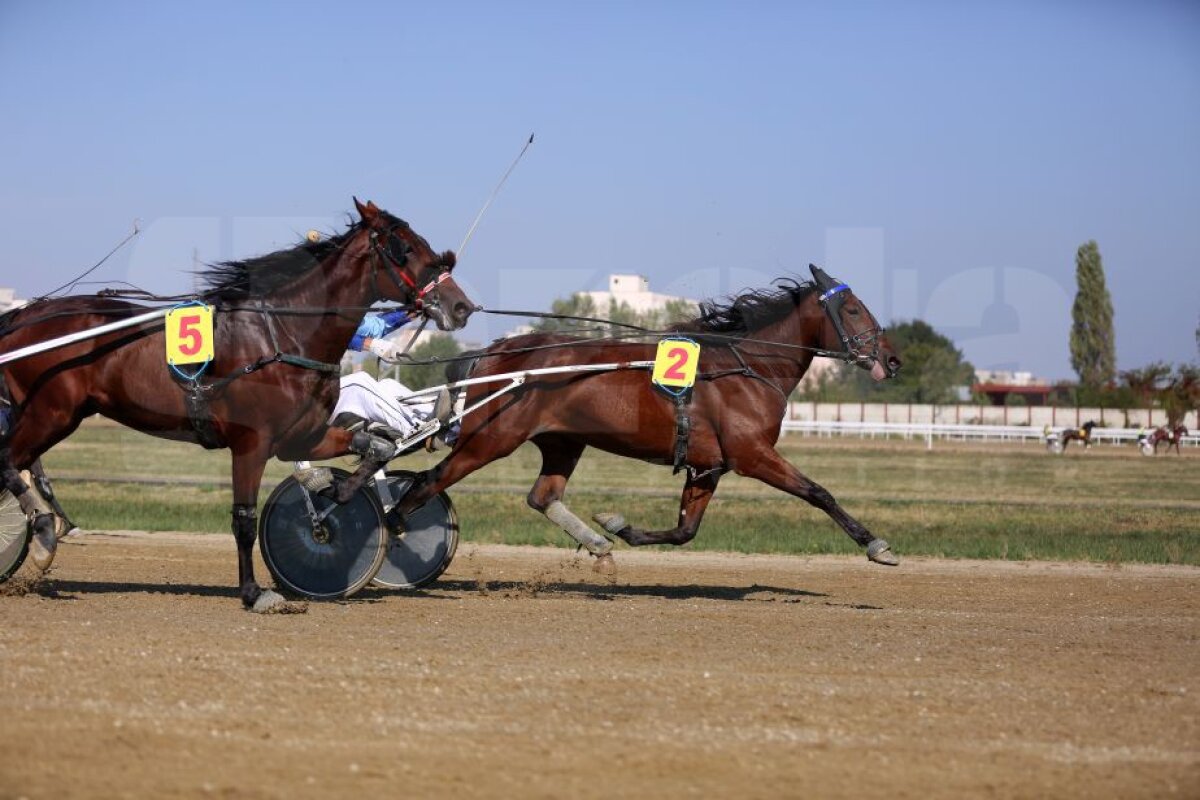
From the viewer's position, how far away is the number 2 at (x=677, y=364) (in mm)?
10273

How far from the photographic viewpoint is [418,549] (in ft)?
34.6

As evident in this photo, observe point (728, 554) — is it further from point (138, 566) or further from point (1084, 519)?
point (1084, 519)

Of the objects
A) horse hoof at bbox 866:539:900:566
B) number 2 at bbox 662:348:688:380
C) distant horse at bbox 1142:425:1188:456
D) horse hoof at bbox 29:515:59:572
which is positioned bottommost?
horse hoof at bbox 866:539:900:566

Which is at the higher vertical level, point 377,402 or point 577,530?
point 377,402

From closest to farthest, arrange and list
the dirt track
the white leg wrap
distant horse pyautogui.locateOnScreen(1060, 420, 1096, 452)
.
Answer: the dirt track < the white leg wrap < distant horse pyautogui.locateOnScreen(1060, 420, 1096, 452)

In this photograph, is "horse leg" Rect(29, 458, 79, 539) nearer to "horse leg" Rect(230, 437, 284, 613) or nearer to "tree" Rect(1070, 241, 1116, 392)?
"horse leg" Rect(230, 437, 284, 613)

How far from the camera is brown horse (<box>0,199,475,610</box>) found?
888cm

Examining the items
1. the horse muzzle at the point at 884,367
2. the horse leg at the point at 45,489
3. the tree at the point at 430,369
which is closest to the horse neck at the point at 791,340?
the horse muzzle at the point at 884,367

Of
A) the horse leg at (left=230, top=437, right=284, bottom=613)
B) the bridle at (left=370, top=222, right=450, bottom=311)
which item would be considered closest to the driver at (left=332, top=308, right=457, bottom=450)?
the bridle at (left=370, top=222, right=450, bottom=311)

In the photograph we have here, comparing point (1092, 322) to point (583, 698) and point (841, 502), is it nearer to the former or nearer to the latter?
point (841, 502)

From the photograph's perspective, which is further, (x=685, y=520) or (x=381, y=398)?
(x=685, y=520)

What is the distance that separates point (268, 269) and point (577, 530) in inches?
112

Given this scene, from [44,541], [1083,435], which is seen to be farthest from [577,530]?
[1083,435]

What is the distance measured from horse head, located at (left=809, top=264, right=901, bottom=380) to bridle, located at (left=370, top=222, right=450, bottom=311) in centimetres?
316
